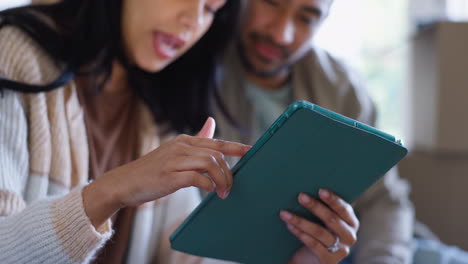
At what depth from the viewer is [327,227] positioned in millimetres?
783

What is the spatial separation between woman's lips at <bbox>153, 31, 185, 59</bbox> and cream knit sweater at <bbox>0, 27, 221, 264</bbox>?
0.60 feet

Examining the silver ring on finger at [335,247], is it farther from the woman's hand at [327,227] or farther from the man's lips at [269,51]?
the man's lips at [269,51]

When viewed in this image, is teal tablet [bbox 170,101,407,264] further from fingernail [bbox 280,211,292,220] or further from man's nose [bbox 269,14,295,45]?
man's nose [bbox 269,14,295,45]

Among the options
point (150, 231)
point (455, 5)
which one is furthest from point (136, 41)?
point (455, 5)

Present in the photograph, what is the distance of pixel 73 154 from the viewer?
0.88m

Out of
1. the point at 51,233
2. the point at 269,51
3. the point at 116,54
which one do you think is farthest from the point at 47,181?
the point at 269,51

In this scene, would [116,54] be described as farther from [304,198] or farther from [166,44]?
[304,198]

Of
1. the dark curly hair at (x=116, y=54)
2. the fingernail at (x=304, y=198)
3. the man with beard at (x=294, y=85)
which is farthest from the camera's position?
the man with beard at (x=294, y=85)

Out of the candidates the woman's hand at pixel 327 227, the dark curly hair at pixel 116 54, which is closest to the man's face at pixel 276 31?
the dark curly hair at pixel 116 54

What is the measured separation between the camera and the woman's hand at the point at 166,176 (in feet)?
1.91

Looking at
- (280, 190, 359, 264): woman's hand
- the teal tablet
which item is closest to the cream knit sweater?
the teal tablet

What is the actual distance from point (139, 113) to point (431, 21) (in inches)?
51.0

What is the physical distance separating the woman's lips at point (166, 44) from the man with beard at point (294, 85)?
33 cm

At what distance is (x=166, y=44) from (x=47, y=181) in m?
0.35
